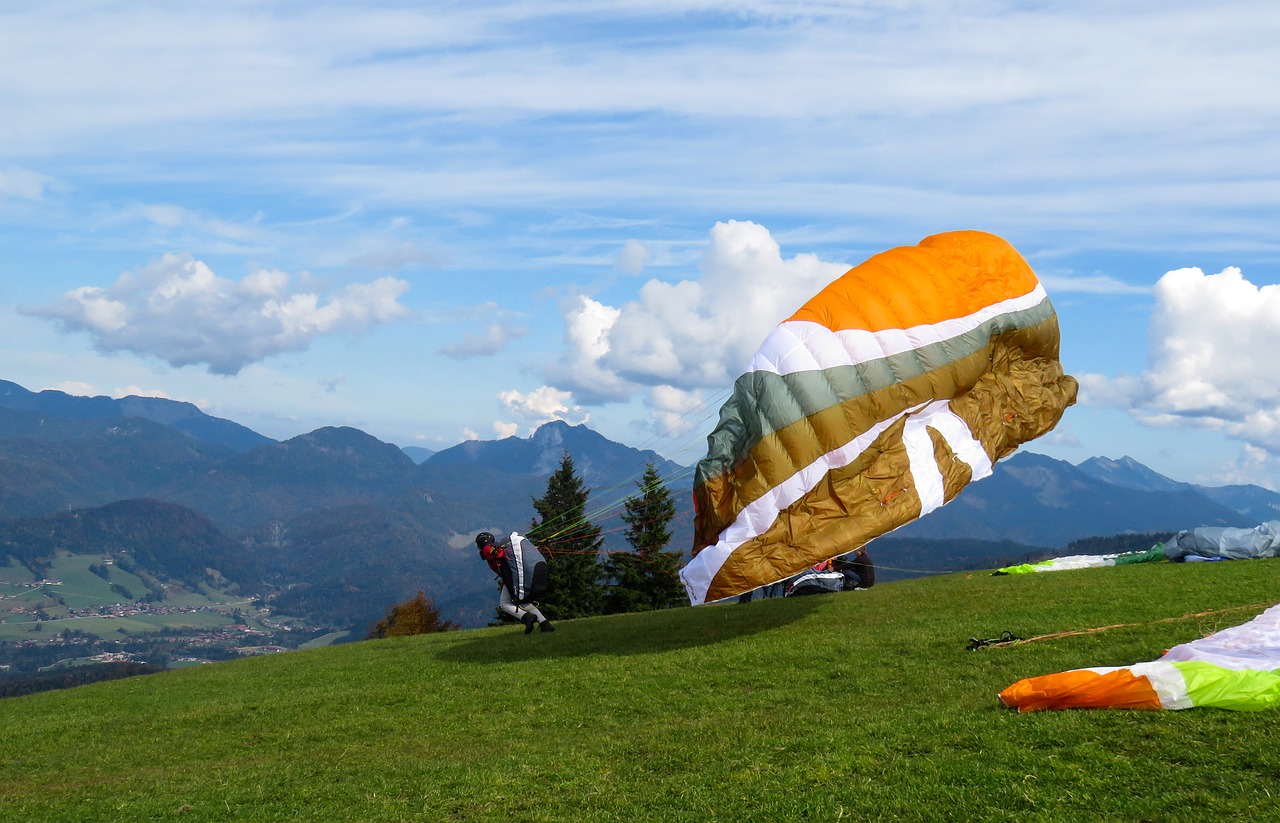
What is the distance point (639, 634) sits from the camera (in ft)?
78.3

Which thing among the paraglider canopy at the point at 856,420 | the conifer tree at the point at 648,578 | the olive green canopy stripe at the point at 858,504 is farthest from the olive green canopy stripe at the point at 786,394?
the conifer tree at the point at 648,578

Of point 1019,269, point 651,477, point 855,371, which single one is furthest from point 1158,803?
point 651,477

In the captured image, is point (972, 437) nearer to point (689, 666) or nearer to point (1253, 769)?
point (689, 666)

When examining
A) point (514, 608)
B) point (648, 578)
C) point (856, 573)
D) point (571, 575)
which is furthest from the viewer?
point (571, 575)

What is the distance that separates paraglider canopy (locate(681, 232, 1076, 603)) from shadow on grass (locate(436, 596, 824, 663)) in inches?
100

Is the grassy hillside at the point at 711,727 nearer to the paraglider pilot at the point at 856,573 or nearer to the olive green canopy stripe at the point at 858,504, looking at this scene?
the olive green canopy stripe at the point at 858,504

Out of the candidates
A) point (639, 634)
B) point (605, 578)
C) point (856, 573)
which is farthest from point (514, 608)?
point (605, 578)

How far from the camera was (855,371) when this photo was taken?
20.6 m

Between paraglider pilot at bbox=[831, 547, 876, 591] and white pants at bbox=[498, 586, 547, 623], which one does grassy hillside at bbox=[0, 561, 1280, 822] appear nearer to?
white pants at bbox=[498, 586, 547, 623]

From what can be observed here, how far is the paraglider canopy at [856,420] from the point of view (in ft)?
64.8

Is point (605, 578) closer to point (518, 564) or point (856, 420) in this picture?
point (518, 564)

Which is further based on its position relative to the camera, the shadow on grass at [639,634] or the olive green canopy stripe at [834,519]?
the shadow on grass at [639,634]

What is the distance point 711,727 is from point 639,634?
9813mm

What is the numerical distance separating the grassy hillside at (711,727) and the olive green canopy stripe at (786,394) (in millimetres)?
4114
